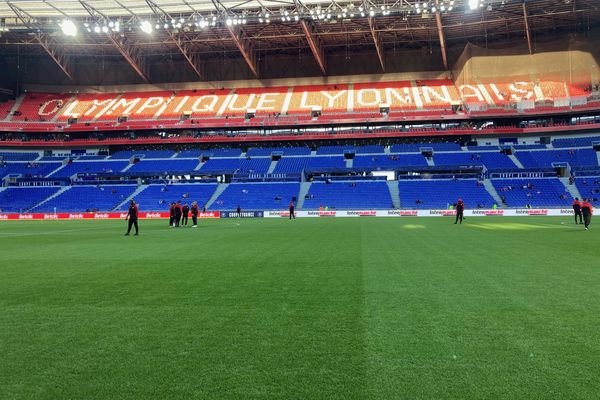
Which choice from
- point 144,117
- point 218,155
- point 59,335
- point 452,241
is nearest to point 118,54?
point 144,117

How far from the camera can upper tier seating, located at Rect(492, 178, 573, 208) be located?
44.1 metres

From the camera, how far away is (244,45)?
5678 centimetres

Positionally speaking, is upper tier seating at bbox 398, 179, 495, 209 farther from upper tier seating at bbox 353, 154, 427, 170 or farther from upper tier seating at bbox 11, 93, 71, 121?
upper tier seating at bbox 11, 93, 71, 121

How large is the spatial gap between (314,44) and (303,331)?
54.1 metres

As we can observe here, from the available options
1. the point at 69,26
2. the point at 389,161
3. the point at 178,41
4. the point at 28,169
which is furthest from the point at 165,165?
the point at 389,161

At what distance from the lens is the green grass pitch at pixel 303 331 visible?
3299mm

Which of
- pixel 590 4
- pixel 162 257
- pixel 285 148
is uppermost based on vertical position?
pixel 590 4

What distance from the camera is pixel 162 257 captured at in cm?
1160

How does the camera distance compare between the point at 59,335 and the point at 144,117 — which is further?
the point at 144,117

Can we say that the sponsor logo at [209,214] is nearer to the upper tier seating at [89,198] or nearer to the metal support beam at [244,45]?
the upper tier seating at [89,198]

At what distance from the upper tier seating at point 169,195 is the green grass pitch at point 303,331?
4111cm

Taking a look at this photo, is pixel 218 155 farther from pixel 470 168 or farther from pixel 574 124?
pixel 574 124

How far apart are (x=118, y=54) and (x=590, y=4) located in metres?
65.3

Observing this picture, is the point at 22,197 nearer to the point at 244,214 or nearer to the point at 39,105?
the point at 39,105
